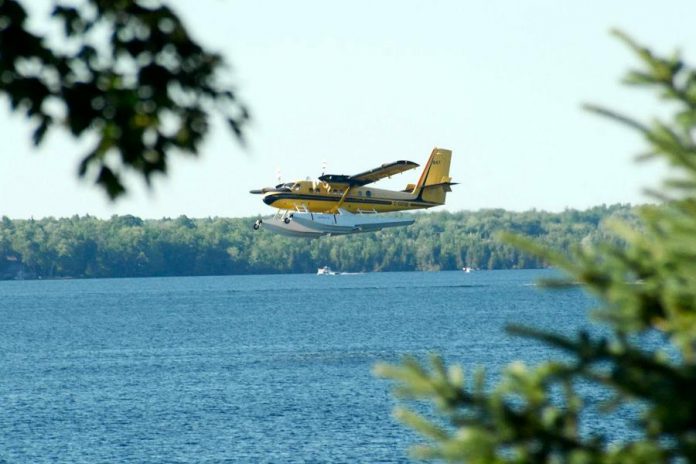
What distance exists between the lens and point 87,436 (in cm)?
4147

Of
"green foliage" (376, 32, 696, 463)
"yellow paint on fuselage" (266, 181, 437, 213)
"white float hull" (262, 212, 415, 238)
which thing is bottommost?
"green foliage" (376, 32, 696, 463)

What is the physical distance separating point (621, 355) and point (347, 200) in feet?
277

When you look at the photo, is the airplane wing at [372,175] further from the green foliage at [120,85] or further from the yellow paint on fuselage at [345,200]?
the green foliage at [120,85]

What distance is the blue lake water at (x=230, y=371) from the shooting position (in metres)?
39.5

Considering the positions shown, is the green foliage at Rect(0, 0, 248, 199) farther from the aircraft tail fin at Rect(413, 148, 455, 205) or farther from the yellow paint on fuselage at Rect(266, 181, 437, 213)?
the aircraft tail fin at Rect(413, 148, 455, 205)

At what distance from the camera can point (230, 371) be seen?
2431 inches

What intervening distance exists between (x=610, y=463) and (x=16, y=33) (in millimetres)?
2094

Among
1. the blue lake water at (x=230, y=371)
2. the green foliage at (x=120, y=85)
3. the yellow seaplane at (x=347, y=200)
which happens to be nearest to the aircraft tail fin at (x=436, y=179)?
the yellow seaplane at (x=347, y=200)

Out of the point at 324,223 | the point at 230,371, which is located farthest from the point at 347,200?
the point at 230,371

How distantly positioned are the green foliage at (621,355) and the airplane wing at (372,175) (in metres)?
81.4

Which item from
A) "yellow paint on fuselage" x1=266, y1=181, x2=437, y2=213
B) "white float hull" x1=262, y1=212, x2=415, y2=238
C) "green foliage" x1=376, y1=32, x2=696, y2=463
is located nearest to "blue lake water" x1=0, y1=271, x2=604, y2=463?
"green foliage" x1=376, y1=32, x2=696, y2=463

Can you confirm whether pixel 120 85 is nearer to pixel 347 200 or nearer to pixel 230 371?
pixel 230 371

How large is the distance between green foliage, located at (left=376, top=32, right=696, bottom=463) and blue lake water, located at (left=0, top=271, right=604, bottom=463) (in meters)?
0.32

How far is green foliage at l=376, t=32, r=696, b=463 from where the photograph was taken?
3508 mm
